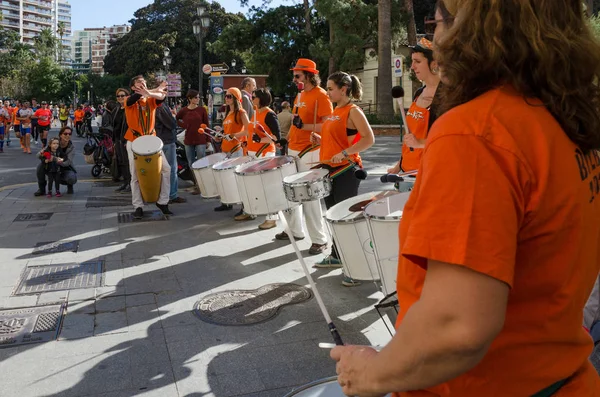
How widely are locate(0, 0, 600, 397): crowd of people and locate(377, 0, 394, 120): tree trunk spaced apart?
→ 2575 cm

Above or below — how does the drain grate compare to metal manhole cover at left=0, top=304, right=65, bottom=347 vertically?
above

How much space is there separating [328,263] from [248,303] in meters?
1.38

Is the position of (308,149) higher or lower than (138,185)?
higher

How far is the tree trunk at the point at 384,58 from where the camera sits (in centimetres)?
2630

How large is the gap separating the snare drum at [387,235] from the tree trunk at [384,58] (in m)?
23.4

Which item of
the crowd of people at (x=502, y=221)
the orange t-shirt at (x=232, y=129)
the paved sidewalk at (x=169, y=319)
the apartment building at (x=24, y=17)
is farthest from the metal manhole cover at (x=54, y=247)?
the apartment building at (x=24, y=17)

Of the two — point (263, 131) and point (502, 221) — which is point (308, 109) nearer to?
point (263, 131)

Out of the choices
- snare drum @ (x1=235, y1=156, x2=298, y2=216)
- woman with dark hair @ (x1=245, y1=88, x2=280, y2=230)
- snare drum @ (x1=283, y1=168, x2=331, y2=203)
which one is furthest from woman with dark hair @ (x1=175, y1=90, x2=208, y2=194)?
snare drum @ (x1=283, y1=168, x2=331, y2=203)

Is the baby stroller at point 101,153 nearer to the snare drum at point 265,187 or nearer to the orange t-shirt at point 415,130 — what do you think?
the snare drum at point 265,187

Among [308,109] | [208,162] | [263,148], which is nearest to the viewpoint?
[308,109]

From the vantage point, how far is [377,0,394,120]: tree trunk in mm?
26297

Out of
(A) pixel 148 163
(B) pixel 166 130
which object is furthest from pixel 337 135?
(B) pixel 166 130

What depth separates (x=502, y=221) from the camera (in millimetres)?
1074

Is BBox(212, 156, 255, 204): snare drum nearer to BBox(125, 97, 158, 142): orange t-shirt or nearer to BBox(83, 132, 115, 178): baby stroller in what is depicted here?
BBox(125, 97, 158, 142): orange t-shirt
